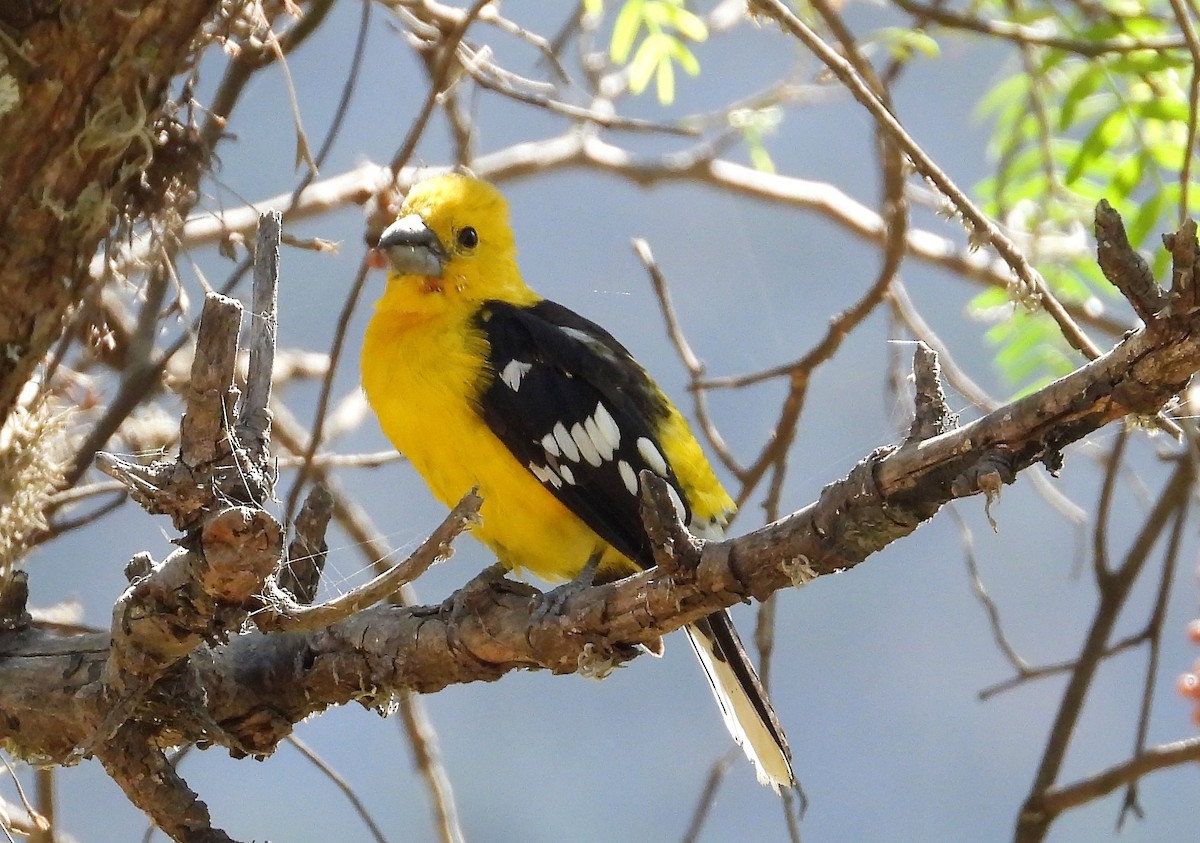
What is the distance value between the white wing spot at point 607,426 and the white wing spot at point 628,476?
0.05 metres

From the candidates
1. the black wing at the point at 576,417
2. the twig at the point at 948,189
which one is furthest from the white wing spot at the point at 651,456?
the twig at the point at 948,189

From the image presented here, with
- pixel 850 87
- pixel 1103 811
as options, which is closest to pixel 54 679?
pixel 850 87

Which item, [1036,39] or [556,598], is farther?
[1036,39]

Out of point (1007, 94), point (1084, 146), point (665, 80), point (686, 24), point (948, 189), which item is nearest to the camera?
point (948, 189)

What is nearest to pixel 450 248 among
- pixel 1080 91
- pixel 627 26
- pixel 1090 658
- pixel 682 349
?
pixel 682 349

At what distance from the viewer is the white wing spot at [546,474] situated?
93.3 inches

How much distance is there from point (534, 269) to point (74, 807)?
3556mm

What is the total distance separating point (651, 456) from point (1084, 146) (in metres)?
1.25

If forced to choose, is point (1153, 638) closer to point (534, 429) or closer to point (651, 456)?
point (651, 456)

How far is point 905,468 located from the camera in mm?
1432

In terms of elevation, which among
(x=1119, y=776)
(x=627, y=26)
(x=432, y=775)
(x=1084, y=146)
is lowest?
(x=1119, y=776)

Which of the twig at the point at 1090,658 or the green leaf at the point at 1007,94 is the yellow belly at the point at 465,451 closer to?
the twig at the point at 1090,658

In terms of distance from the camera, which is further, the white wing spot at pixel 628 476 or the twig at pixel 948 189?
the white wing spot at pixel 628 476

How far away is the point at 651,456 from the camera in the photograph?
248 cm
